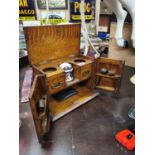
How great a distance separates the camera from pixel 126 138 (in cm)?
101

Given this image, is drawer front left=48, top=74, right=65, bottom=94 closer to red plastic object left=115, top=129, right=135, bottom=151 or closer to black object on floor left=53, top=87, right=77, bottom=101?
black object on floor left=53, top=87, right=77, bottom=101

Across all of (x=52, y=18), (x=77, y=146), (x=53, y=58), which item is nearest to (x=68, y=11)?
(x=52, y=18)

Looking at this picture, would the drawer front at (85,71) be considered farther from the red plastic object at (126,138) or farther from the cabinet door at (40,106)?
the red plastic object at (126,138)

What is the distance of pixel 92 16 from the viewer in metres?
2.76

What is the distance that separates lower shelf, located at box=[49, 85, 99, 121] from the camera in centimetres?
127

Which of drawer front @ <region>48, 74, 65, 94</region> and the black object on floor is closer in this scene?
drawer front @ <region>48, 74, 65, 94</region>

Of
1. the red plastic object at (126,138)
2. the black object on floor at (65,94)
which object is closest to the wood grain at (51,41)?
the black object on floor at (65,94)

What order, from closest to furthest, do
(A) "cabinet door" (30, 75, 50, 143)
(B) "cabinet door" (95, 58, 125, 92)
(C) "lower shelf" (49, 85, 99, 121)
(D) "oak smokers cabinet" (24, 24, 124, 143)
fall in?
(A) "cabinet door" (30, 75, 50, 143), (D) "oak smokers cabinet" (24, 24, 124, 143), (C) "lower shelf" (49, 85, 99, 121), (B) "cabinet door" (95, 58, 125, 92)

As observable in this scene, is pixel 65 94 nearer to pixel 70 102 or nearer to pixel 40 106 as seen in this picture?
pixel 70 102

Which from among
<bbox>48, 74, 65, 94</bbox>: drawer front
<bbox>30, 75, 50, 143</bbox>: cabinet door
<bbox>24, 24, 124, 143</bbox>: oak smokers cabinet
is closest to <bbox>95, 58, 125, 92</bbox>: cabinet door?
<bbox>24, 24, 124, 143</bbox>: oak smokers cabinet

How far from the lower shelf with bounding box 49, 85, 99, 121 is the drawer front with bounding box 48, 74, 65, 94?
6.5 inches

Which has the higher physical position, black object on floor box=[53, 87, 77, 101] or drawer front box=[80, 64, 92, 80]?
drawer front box=[80, 64, 92, 80]
